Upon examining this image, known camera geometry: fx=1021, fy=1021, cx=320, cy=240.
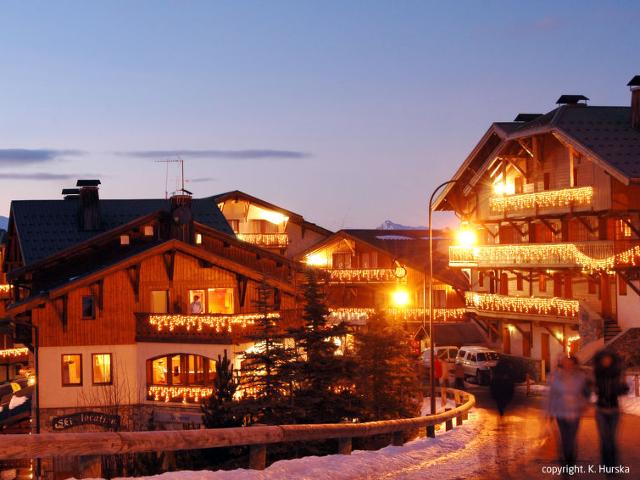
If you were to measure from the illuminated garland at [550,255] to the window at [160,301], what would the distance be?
1881cm

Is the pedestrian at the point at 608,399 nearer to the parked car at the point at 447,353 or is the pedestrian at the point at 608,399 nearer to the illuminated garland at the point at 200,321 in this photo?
the illuminated garland at the point at 200,321

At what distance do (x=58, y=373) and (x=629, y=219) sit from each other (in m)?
27.1

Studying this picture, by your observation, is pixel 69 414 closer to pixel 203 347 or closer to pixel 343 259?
pixel 203 347

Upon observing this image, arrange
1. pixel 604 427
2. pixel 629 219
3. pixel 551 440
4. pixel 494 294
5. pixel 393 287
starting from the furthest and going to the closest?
pixel 393 287
pixel 494 294
pixel 629 219
pixel 551 440
pixel 604 427

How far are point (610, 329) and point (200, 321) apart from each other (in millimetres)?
19145

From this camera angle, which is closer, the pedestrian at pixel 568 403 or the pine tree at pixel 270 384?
the pedestrian at pixel 568 403

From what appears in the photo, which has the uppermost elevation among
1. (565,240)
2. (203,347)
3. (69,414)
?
(565,240)

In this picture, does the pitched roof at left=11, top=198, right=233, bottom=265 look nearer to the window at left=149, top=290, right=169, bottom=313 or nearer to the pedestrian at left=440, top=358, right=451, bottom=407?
the window at left=149, top=290, right=169, bottom=313

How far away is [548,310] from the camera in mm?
51969

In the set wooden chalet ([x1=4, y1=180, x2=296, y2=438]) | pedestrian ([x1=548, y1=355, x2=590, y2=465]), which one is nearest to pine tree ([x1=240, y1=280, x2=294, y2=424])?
pedestrian ([x1=548, y1=355, x2=590, y2=465])

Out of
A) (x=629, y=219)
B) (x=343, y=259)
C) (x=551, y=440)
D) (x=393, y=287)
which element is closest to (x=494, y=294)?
(x=629, y=219)

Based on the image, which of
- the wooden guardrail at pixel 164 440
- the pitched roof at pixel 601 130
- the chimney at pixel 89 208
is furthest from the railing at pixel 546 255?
the wooden guardrail at pixel 164 440

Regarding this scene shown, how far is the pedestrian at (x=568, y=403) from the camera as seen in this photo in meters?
16.7

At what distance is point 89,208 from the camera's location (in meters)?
55.3
